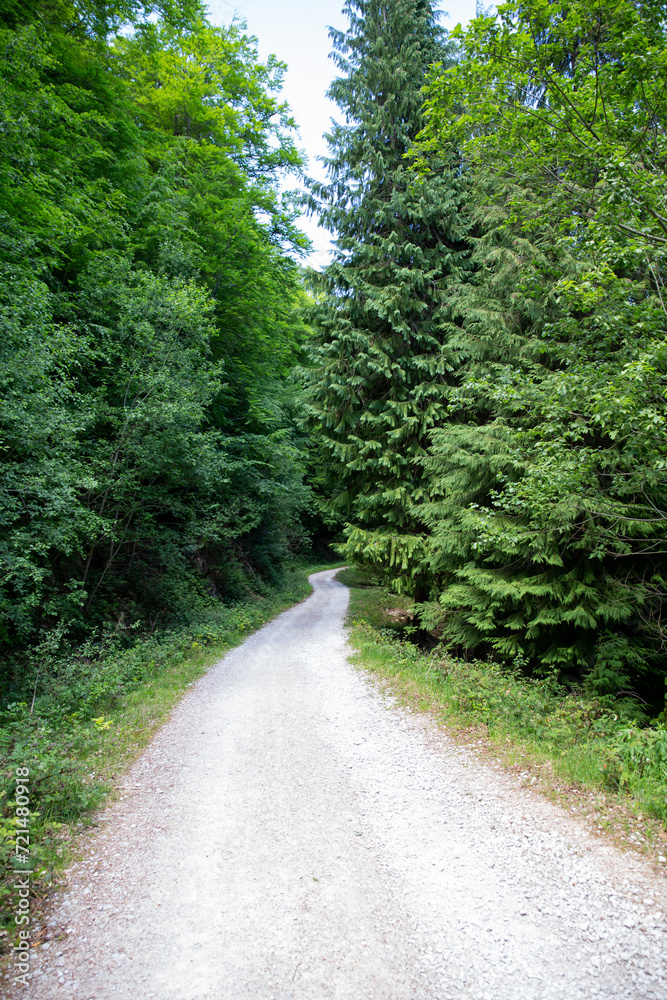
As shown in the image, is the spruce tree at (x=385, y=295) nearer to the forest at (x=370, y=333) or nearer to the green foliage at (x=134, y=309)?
the forest at (x=370, y=333)

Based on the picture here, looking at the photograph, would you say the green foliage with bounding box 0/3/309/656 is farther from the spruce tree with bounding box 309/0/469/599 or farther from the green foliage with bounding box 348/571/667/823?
the green foliage with bounding box 348/571/667/823

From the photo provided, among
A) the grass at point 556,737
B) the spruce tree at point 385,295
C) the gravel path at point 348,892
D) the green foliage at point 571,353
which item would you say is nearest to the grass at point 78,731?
the gravel path at point 348,892

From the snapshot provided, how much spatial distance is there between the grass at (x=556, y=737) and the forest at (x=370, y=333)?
1.05 ft

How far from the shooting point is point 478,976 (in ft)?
8.33

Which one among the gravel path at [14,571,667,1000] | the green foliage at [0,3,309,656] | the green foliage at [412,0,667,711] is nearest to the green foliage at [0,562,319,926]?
the gravel path at [14,571,667,1000]

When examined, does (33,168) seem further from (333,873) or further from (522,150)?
(333,873)

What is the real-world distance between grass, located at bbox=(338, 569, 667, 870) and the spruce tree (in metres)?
2.79

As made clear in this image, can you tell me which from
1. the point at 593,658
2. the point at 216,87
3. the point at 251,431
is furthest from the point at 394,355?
the point at 216,87

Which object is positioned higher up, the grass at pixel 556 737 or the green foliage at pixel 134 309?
the green foliage at pixel 134 309

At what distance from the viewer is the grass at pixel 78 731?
3.46 m

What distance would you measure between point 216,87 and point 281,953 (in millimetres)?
20479

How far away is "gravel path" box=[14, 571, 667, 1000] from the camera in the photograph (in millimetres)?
2545

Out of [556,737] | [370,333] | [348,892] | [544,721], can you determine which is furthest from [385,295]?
[348,892]

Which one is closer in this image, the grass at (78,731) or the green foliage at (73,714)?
the grass at (78,731)
